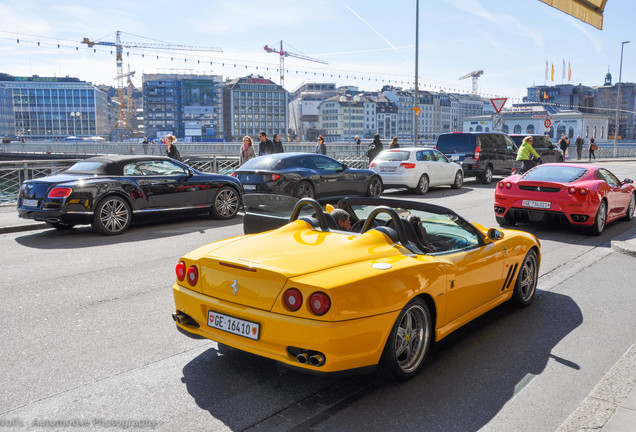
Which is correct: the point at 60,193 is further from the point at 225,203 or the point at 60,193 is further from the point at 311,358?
the point at 311,358

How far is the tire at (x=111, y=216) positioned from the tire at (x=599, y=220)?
331 inches

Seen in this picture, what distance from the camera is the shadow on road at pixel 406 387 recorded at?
329 centimetres

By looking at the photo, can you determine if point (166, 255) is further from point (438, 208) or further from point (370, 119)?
point (370, 119)

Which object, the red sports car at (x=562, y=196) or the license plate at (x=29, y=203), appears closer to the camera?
the license plate at (x=29, y=203)

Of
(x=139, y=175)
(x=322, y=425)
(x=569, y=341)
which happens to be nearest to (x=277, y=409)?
(x=322, y=425)

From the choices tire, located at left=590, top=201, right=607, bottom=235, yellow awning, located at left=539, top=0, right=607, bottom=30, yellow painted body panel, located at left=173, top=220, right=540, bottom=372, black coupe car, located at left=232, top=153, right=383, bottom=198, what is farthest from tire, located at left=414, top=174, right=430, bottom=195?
yellow painted body panel, located at left=173, top=220, right=540, bottom=372

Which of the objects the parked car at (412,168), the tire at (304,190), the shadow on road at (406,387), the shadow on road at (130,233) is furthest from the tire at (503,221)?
the parked car at (412,168)

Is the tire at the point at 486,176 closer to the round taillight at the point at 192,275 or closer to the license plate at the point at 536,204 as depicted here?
the license plate at the point at 536,204

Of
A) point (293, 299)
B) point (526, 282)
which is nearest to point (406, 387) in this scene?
point (293, 299)

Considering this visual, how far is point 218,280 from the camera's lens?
3711mm

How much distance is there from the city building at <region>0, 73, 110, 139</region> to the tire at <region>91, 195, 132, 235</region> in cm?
16909

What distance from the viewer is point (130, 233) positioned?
33.8ft

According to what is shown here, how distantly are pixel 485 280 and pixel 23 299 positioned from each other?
4541mm

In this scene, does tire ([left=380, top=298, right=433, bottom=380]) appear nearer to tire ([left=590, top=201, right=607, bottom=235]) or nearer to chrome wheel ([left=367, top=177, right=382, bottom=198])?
tire ([left=590, top=201, right=607, bottom=235])
